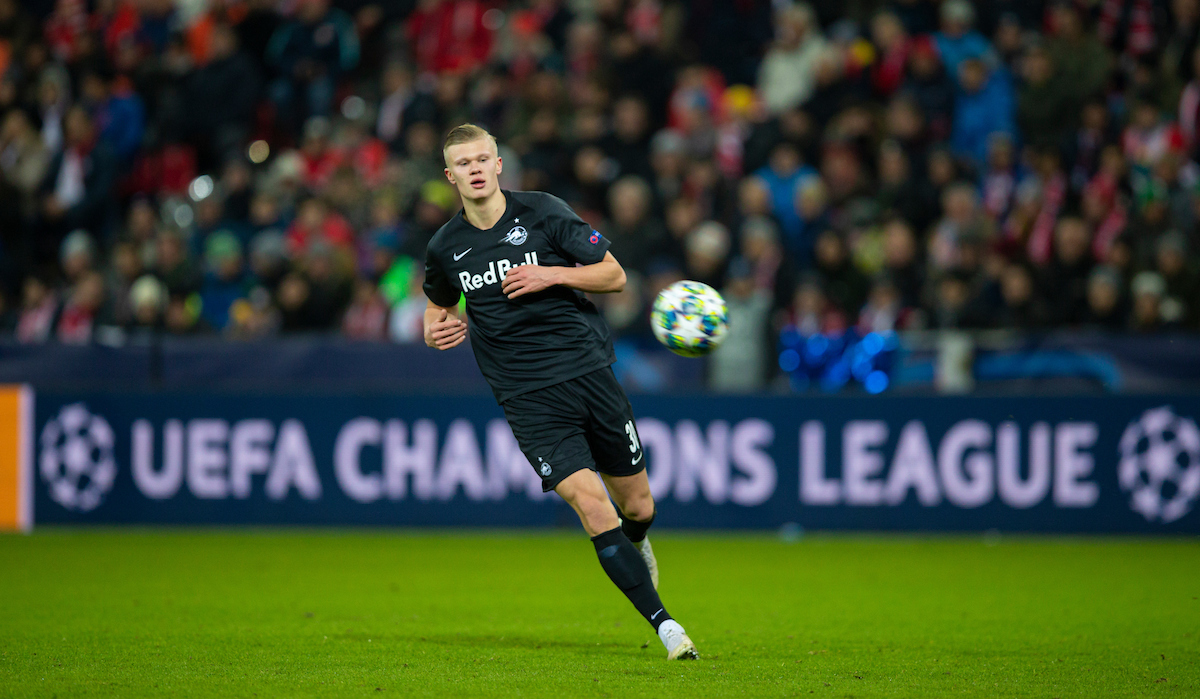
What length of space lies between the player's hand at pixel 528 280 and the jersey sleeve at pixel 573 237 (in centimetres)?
20

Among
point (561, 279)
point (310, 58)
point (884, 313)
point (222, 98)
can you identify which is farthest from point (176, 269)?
point (561, 279)

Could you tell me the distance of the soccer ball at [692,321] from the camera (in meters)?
6.84

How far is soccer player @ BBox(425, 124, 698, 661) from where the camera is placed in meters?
6.39

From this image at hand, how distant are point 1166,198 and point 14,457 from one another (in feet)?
36.0

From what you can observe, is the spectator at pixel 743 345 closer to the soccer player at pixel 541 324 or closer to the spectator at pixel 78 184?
the soccer player at pixel 541 324

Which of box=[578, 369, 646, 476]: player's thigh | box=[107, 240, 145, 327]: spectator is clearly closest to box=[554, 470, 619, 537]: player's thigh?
box=[578, 369, 646, 476]: player's thigh

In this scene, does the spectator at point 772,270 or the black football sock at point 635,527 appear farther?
the spectator at point 772,270

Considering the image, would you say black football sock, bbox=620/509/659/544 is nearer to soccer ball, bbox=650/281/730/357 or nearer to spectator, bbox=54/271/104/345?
soccer ball, bbox=650/281/730/357

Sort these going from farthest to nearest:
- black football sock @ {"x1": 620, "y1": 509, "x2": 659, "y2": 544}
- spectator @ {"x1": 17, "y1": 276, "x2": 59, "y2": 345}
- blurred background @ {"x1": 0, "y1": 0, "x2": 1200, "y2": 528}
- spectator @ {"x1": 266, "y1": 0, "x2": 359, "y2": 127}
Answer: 1. spectator @ {"x1": 266, "y1": 0, "x2": 359, "y2": 127}
2. spectator @ {"x1": 17, "y1": 276, "x2": 59, "y2": 345}
3. blurred background @ {"x1": 0, "y1": 0, "x2": 1200, "y2": 528}
4. black football sock @ {"x1": 620, "y1": 509, "x2": 659, "y2": 544}

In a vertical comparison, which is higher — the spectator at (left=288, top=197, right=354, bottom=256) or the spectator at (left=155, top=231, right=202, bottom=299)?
the spectator at (left=288, top=197, right=354, bottom=256)

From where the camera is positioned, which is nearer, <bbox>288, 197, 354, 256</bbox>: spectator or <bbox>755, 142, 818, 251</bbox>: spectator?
<bbox>755, 142, 818, 251</bbox>: spectator

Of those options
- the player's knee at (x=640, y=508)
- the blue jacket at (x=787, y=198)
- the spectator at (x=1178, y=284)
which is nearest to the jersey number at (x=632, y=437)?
the player's knee at (x=640, y=508)

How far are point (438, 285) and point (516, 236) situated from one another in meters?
0.51

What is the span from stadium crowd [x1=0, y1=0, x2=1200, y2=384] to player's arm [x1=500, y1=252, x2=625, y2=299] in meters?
6.28
